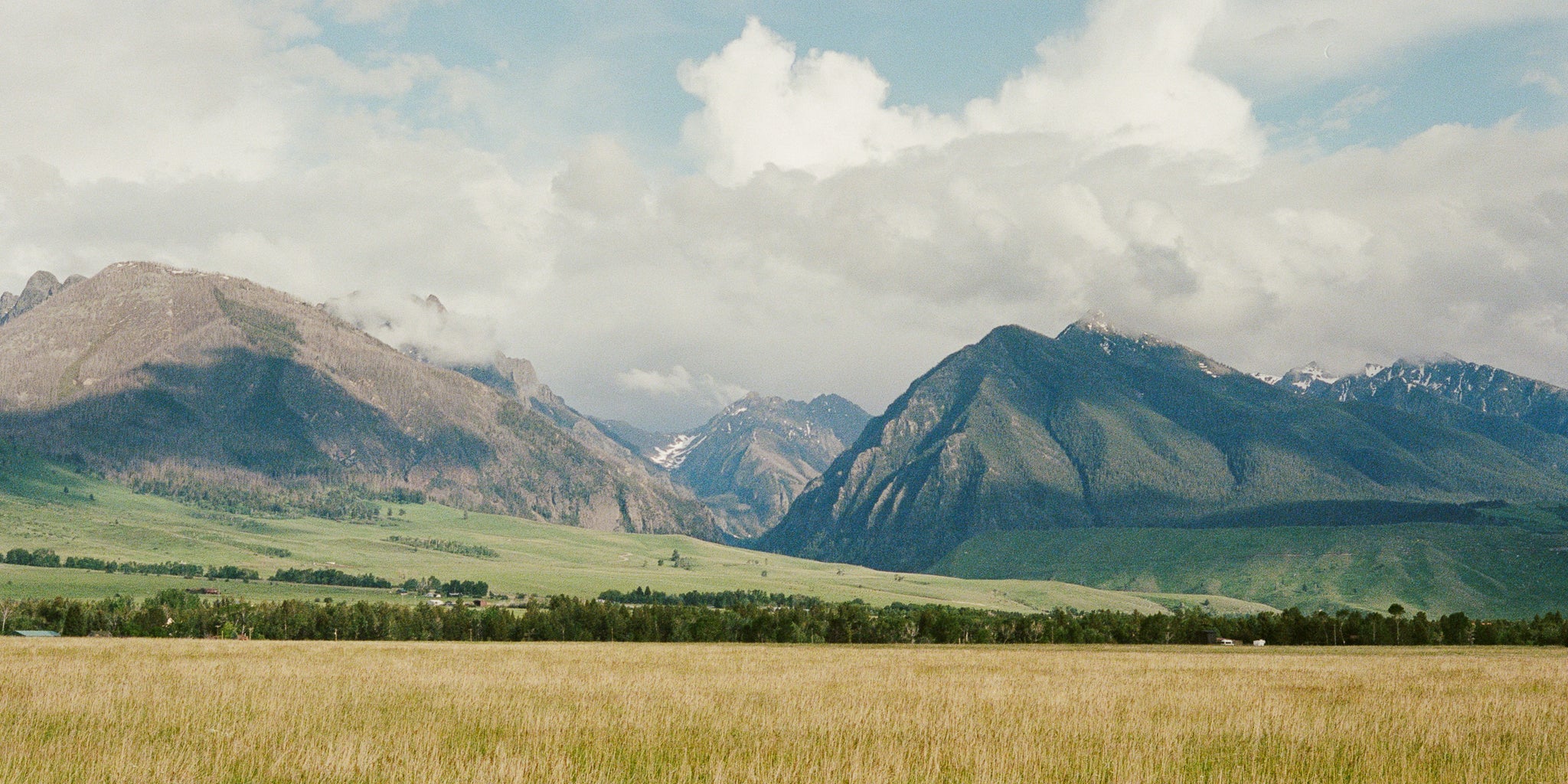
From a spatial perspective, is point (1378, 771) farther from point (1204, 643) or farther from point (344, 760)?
point (1204, 643)

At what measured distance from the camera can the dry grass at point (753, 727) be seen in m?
28.4

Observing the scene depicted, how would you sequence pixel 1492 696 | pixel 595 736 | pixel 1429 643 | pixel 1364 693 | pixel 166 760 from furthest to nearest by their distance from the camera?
1. pixel 1429 643
2. pixel 1364 693
3. pixel 1492 696
4. pixel 595 736
5. pixel 166 760

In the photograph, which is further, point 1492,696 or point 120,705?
point 1492,696

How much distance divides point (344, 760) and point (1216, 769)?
76.4 ft

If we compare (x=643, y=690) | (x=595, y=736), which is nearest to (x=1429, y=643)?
(x=643, y=690)

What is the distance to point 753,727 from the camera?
37562mm

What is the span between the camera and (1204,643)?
623 ft

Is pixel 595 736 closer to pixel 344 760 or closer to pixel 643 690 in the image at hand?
pixel 344 760

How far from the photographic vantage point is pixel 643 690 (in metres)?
52.5

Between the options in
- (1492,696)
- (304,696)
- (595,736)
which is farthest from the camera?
(1492,696)

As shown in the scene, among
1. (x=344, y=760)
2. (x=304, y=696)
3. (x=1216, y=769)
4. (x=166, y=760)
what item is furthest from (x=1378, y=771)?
(x=304, y=696)

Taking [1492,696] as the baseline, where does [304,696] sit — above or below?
below

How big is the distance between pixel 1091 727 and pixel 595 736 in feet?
56.5

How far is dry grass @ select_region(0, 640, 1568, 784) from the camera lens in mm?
28422
